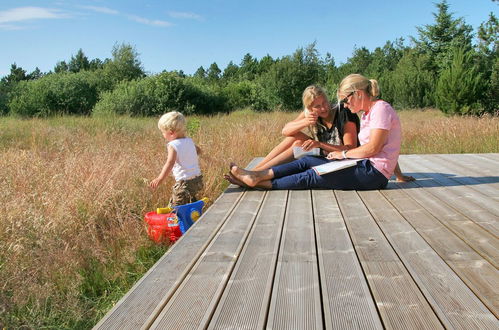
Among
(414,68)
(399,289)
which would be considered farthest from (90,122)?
(414,68)

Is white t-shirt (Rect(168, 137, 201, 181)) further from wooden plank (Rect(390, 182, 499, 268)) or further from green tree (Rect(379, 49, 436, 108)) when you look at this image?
green tree (Rect(379, 49, 436, 108))

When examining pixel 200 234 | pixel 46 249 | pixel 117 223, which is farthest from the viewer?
pixel 117 223

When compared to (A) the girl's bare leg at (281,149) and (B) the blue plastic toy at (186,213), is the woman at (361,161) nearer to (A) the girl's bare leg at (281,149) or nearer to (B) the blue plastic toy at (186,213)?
(A) the girl's bare leg at (281,149)

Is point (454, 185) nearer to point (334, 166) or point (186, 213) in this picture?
point (334, 166)

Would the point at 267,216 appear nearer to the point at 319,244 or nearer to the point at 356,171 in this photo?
A: the point at 319,244

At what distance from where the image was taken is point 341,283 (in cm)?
172

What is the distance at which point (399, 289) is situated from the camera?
5.43ft

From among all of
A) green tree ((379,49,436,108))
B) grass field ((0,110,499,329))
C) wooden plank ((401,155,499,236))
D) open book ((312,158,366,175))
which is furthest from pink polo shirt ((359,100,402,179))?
green tree ((379,49,436,108))

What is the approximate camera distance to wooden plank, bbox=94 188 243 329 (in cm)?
145

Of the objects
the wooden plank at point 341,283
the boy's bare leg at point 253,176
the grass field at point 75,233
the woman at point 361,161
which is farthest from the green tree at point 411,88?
the wooden plank at point 341,283

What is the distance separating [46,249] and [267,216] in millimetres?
1588

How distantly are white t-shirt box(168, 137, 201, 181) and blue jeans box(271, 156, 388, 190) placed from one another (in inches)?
27.0

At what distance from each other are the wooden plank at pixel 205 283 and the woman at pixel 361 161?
1.08m

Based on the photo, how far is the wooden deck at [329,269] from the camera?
1.45 meters
